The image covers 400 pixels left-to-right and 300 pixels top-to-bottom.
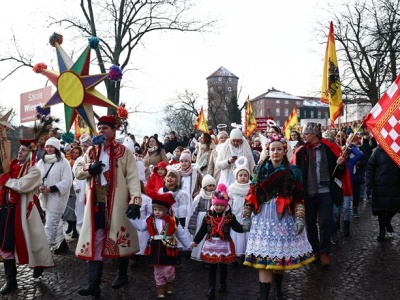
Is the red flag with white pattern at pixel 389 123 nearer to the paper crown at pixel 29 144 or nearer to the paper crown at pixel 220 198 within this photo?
the paper crown at pixel 220 198

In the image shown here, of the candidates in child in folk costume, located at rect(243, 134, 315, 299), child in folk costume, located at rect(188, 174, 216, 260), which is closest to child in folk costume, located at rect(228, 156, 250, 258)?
child in folk costume, located at rect(188, 174, 216, 260)

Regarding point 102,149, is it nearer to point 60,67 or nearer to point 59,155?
point 60,67

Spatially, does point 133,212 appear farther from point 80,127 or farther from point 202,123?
point 202,123

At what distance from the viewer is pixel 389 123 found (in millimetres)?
6082

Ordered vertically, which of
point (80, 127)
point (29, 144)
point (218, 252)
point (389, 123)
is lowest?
point (218, 252)

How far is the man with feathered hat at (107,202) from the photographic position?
4930 millimetres

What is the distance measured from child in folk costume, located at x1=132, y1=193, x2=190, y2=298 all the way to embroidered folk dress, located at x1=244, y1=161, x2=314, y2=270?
940 millimetres

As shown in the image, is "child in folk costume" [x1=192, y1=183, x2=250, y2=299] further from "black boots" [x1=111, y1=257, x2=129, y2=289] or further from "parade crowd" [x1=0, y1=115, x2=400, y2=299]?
"black boots" [x1=111, y1=257, x2=129, y2=289]

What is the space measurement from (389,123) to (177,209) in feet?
11.0

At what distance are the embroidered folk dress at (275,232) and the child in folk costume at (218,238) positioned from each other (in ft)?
1.66

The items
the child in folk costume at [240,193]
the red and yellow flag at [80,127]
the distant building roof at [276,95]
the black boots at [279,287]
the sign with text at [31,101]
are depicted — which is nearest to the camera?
the black boots at [279,287]

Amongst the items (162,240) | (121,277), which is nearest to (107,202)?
(162,240)

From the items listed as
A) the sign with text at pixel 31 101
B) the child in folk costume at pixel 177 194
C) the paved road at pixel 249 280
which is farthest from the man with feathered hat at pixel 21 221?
the sign with text at pixel 31 101

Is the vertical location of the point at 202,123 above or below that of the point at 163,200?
above
